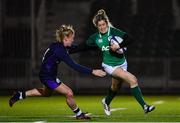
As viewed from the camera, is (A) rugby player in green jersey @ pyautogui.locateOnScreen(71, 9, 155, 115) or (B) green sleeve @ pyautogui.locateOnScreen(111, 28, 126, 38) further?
(B) green sleeve @ pyautogui.locateOnScreen(111, 28, 126, 38)

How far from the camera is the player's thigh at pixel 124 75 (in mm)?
11414

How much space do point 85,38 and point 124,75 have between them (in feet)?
52.7

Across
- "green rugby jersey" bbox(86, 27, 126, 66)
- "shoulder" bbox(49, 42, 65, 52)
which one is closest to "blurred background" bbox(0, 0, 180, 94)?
"green rugby jersey" bbox(86, 27, 126, 66)

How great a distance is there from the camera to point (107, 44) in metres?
11.5

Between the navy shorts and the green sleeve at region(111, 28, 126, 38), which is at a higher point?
the green sleeve at region(111, 28, 126, 38)

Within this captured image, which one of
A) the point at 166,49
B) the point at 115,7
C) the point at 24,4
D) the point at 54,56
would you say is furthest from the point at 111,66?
the point at 24,4

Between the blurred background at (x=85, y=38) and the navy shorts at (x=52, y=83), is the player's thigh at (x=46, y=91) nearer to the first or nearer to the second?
the navy shorts at (x=52, y=83)

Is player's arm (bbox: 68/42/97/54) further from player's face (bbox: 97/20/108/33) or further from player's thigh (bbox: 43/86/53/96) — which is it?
player's thigh (bbox: 43/86/53/96)

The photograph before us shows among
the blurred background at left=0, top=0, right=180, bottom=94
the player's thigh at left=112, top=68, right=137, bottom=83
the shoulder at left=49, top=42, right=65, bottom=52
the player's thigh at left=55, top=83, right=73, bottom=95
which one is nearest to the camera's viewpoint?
the shoulder at left=49, top=42, right=65, bottom=52

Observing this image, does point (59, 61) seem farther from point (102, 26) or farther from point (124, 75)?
point (124, 75)

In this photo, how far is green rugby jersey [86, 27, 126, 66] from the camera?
11531 mm

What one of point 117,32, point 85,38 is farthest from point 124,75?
point 85,38

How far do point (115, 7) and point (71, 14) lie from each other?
2210 millimetres

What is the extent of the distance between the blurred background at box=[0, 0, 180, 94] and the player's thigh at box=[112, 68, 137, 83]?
10.1 metres
